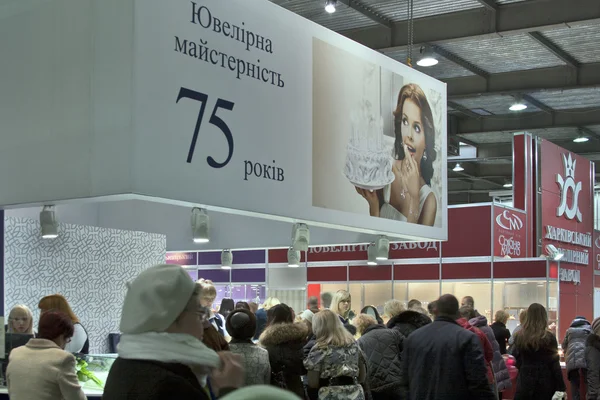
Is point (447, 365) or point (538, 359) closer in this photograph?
point (447, 365)

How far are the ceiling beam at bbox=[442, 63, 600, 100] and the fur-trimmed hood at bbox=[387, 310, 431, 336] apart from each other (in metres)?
8.55

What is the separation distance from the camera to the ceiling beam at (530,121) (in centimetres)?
1706

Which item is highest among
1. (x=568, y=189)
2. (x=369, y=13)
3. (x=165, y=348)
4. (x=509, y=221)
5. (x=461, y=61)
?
(x=369, y=13)

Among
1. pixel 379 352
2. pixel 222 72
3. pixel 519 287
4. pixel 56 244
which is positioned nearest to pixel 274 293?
pixel 519 287

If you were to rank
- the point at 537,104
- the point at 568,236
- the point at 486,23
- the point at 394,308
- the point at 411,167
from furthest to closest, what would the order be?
the point at 537,104
the point at 568,236
the point at 486,23
the point at 394,308
the point at 411,167

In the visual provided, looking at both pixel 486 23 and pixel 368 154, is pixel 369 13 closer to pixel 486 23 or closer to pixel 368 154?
pixel 486 23

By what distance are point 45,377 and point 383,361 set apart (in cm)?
283

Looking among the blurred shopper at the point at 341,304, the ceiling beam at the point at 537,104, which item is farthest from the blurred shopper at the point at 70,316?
the ceiling beam at the point at 537,104

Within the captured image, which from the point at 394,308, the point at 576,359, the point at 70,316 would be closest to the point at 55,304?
the point at 70,316

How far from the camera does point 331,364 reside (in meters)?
5.62

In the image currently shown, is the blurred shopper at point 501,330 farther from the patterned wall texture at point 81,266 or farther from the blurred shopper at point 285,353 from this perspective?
the blurred shopper at point 285,353

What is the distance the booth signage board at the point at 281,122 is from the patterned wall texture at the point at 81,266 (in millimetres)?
2872

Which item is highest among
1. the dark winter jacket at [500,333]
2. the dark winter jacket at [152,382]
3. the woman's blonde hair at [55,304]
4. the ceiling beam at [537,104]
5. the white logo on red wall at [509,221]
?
the ceiling beam at [537,104]

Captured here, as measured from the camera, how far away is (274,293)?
1758 centimetres
